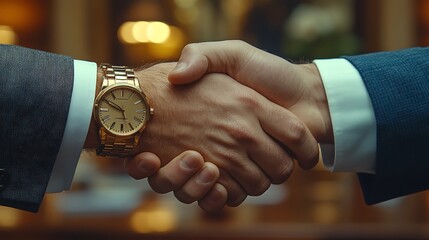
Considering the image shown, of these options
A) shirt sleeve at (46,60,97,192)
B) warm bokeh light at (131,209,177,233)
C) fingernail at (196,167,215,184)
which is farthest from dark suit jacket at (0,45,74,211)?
warm bokeh light at (131,209,177,233)

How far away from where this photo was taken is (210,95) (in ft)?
5.93

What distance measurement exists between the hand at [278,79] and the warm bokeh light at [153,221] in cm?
158

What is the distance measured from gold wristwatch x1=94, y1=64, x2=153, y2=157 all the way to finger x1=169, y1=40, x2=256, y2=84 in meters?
0.08

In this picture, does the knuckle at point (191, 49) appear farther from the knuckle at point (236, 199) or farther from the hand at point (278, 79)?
the knuckle at point (236, 199)

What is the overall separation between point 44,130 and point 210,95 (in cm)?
33

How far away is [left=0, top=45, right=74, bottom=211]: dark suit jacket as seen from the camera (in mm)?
1619

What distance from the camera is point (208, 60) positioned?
1797 mm

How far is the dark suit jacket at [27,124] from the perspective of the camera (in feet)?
5.31

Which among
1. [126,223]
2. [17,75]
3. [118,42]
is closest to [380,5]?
[118,42]

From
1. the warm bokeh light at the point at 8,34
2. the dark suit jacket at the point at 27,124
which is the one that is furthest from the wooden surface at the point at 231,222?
the dark suit jacket at the point at 27,124

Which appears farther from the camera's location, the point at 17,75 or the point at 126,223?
the point at 126,223

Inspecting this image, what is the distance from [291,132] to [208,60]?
202 mm

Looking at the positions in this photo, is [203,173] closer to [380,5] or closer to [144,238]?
[144,238]

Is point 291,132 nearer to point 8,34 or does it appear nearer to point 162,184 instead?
point 162,184
